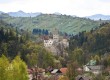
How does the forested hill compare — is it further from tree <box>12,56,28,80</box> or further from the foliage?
the foliage

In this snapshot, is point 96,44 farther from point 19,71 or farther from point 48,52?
point 19,71

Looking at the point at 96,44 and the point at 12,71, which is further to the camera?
the point at 96,44

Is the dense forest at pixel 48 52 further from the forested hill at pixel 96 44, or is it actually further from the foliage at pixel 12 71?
the foliage at pixel 12 71

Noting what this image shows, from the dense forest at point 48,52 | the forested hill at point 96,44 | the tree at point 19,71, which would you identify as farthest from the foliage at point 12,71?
the forested hill at point 96,44

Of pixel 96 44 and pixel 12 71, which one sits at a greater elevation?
pixel 12 71

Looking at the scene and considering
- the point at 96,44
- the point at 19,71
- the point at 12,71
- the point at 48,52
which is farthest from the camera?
the point at 96,44

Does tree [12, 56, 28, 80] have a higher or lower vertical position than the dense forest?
higher

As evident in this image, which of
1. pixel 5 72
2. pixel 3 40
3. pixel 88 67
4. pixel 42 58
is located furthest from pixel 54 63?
pixel 5 72

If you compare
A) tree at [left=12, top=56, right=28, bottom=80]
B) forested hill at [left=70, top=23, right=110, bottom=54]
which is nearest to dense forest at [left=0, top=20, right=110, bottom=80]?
forested hill at [left=70, top=23, right=110, bottom=54]

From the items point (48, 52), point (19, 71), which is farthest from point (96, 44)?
point (19, 71)

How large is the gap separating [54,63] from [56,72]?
18.4m

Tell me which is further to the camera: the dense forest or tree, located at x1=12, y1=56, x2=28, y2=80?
the dense forest

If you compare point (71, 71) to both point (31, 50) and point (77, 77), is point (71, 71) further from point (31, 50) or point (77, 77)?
point (31, 50)

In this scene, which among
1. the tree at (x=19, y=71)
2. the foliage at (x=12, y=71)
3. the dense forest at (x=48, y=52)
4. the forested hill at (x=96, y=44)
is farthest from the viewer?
the forested hill at (x=96, y=44)
